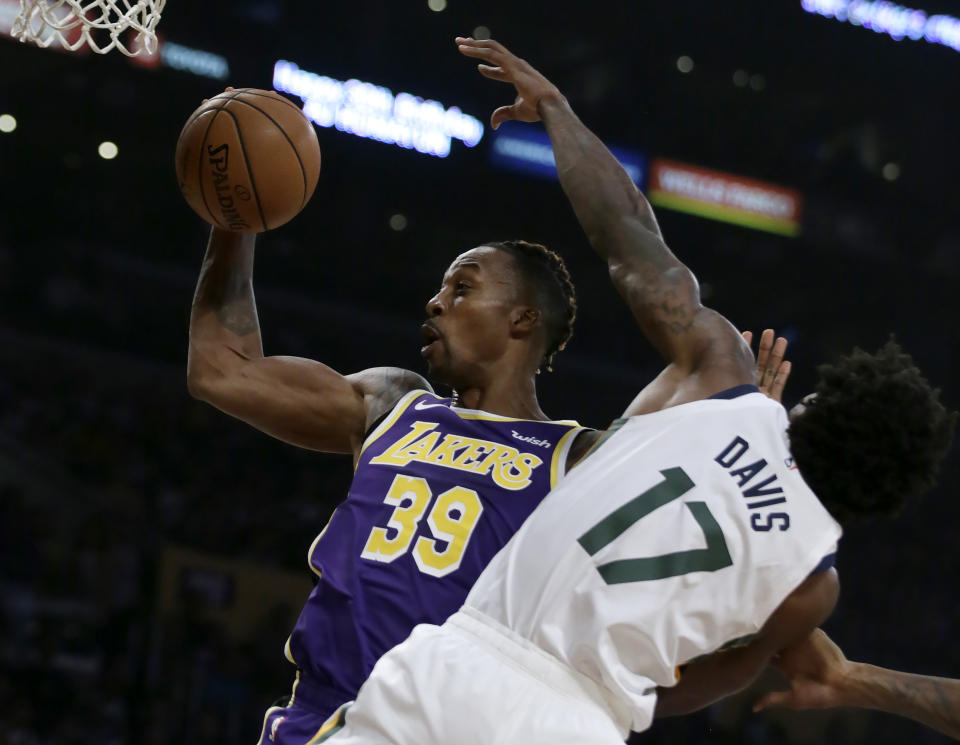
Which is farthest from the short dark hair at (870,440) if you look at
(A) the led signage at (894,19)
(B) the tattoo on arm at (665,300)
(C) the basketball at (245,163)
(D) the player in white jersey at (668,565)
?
(A) the led signage at (894,19)

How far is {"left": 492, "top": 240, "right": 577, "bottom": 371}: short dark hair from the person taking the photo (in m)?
3.61

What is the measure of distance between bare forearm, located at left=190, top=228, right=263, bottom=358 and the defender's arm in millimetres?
1610

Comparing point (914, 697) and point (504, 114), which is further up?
point (504, 114)

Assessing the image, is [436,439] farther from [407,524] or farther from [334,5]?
[334,5]

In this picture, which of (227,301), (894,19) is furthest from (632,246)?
(894,19)

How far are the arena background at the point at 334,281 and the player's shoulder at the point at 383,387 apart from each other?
18.4ft

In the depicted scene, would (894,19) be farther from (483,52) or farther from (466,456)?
(466,456)

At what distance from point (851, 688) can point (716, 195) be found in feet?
39.0

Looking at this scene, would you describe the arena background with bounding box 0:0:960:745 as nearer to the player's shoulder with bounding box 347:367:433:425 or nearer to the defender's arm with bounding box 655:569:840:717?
the player's shoulder with bounding box 347:367:433:425

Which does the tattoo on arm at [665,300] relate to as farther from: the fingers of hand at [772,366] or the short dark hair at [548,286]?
the short dark hair at [548,286]

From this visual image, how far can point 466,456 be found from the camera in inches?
123

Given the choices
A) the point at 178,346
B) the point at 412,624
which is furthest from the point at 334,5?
the point at 412,624

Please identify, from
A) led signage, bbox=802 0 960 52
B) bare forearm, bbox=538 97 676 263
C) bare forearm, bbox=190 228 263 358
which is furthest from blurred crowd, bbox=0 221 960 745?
bare forearm, bbox=538 97 676 263

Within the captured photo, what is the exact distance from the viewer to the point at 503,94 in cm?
1398
